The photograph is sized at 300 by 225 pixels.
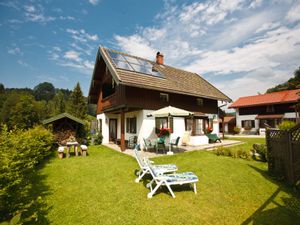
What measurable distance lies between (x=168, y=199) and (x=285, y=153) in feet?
15.1

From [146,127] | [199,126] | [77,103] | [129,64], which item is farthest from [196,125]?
[77,103]

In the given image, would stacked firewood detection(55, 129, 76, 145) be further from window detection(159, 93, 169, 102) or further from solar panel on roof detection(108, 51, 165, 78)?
window detection(159, 93, 169, 102)

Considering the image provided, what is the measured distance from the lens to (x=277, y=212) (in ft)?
13.3

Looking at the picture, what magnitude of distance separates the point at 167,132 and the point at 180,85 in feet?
18.4

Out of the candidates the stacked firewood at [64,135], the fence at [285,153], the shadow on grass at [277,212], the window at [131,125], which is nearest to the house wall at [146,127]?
the window at [131,125]

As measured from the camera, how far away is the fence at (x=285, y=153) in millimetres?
5598

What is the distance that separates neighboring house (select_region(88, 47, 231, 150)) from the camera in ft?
39.0

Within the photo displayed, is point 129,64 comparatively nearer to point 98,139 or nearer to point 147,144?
point 147,144

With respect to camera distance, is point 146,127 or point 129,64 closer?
point 146,127

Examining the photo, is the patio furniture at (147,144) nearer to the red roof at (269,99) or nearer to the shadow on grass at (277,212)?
the shadow on grass at (277,212)

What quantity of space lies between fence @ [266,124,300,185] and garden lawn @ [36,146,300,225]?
0.50 meters

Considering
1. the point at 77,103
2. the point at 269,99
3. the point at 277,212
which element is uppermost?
the point at 77,103

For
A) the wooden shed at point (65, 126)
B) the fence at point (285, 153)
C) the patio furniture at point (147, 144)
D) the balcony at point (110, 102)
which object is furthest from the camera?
the wooden shed at point (65, 126)

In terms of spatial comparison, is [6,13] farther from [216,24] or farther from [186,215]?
[186,215]
